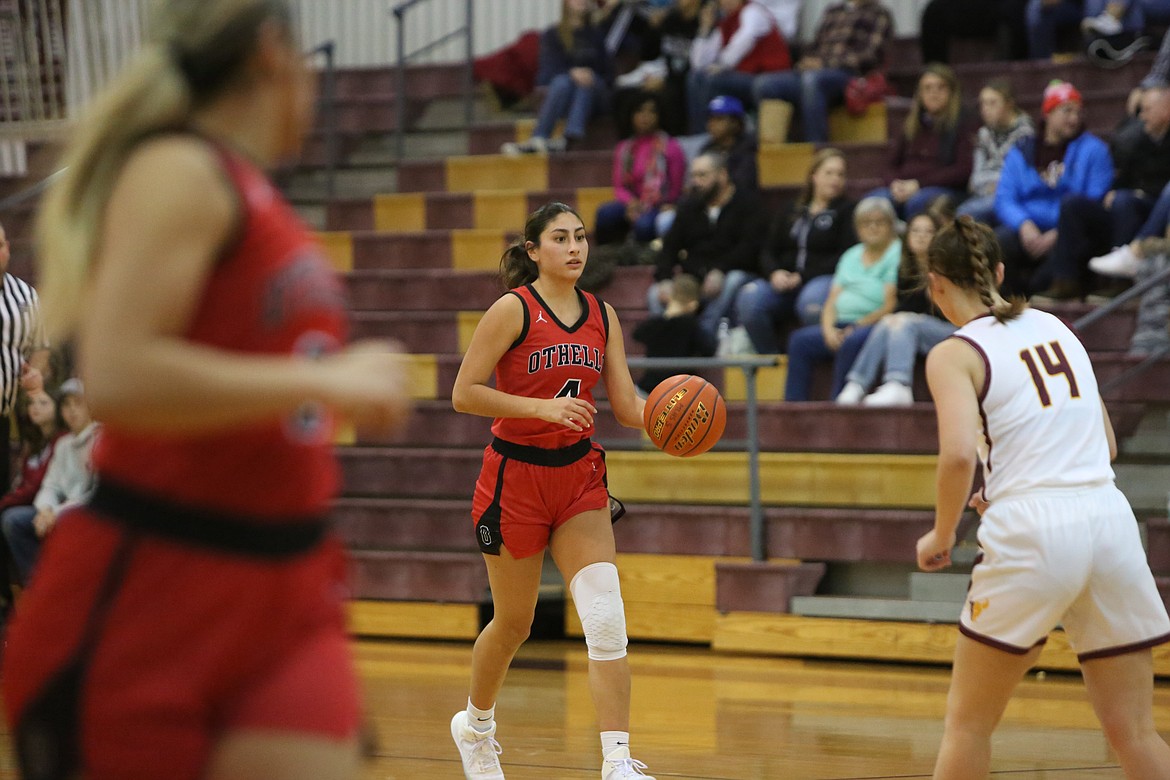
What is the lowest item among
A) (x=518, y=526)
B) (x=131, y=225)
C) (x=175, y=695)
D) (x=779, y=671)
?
(x=779, y=671)

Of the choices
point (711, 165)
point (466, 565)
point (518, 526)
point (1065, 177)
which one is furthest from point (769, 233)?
point (518, 526)

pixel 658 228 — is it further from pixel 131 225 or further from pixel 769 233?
pixel 131 225

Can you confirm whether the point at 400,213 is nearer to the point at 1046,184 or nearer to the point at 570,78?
the point at 570,78

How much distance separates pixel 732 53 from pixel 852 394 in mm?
3439

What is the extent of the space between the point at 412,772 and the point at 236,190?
3.52 m

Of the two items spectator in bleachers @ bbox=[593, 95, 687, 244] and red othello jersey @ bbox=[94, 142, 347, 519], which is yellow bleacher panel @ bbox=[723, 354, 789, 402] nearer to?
spectator in bleachers @ bbox=[593, 95, 687, 244]

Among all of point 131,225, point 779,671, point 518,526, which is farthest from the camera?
point 779,671

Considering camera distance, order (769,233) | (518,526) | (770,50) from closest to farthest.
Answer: (518,526)
(769,233)
(770,50)

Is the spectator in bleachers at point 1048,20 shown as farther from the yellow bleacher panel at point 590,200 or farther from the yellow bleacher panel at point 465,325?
the yellow bleacher panel at point 465,325

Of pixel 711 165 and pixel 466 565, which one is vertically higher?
pixel 711 165

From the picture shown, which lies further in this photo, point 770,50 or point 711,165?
point 770,50

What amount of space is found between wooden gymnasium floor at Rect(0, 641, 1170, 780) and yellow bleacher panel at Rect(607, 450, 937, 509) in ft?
3.08

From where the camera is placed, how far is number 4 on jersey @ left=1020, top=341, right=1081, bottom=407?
343cm

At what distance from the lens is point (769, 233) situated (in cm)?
899
